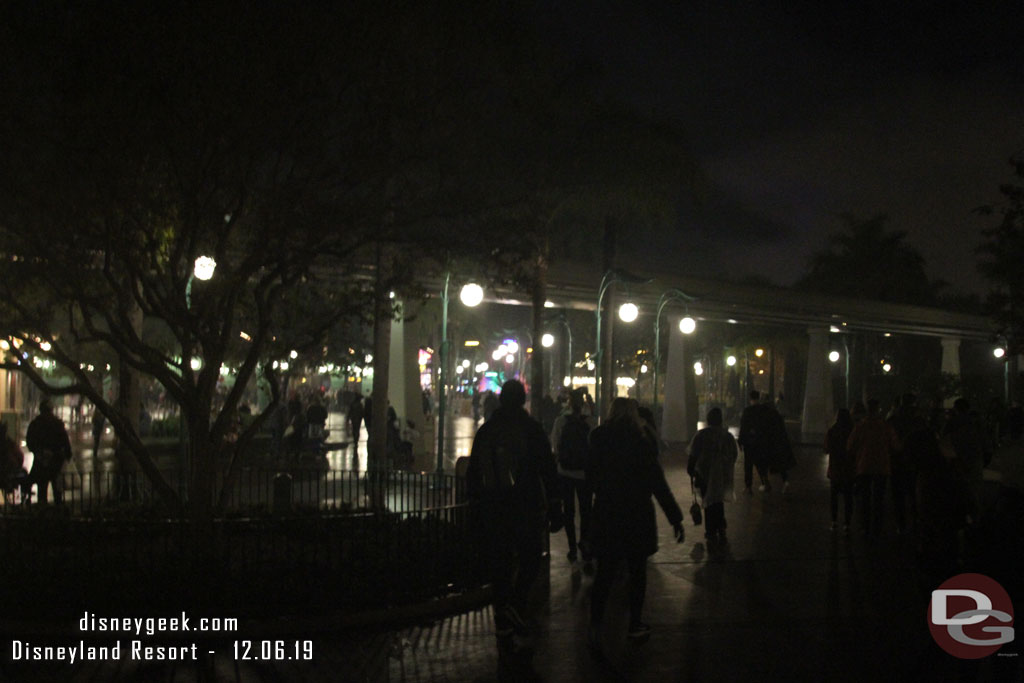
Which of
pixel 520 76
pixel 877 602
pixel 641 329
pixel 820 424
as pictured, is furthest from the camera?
pixel 641 329

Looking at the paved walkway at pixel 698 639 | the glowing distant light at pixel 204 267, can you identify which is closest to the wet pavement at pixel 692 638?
the paved walkway at pixel 698 639

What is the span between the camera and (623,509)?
7.50 meters

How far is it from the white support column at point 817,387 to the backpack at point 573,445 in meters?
33.2

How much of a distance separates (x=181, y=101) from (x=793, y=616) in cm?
747

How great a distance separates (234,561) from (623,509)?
3770 millimetres

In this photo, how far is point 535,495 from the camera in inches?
311

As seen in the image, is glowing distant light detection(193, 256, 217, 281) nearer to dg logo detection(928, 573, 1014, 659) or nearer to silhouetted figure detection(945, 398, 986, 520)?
dg logo detection(928, 573, 1014, 659)

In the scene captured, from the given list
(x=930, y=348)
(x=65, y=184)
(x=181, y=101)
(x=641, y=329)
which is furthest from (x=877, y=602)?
(x=930, y=348)

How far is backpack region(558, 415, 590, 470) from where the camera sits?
11.2 m

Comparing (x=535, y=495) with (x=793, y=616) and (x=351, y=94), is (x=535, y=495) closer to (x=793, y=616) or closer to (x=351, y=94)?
(x=793, y=616)

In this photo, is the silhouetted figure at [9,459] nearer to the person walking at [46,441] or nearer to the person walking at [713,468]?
the person walking at [46,441]

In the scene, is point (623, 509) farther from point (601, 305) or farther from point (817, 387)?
point (817, 387)

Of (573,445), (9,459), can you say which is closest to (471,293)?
(573,445)

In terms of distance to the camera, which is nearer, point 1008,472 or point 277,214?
point 1008,472
